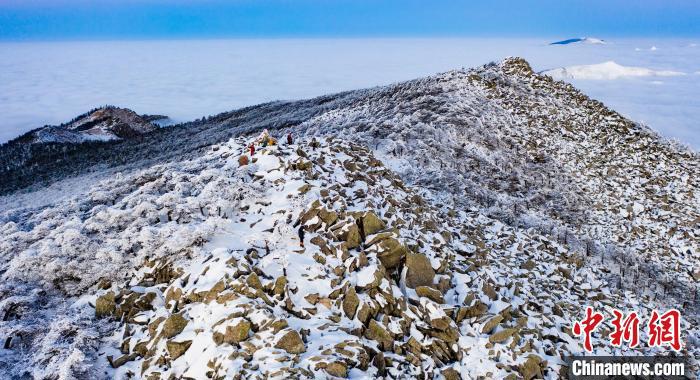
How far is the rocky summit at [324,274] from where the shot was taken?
344 inches

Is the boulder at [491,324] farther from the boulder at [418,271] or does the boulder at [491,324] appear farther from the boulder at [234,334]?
the boulder at [234,334]

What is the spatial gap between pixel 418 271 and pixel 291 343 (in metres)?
4.30

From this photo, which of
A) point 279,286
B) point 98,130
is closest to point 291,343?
point 279,286

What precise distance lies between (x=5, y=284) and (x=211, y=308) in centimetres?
675

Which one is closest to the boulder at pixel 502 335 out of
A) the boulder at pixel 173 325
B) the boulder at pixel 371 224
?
the boulder at pixel 371 224

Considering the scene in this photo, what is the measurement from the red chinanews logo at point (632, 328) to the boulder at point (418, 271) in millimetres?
5079

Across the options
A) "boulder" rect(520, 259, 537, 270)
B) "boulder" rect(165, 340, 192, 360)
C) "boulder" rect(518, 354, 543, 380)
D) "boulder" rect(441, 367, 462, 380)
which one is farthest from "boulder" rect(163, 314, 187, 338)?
"boulder" rect(520, 259, 537, 270)

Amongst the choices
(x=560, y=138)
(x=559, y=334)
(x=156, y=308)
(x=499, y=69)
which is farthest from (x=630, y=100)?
(x=156, y=308)

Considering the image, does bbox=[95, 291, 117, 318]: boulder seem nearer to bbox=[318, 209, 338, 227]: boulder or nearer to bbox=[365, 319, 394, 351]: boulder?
bbox=[318, 209, 338, 227]: boulder

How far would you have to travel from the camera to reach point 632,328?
13.6 metres

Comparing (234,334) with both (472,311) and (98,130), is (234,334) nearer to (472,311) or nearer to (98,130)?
(472,311)

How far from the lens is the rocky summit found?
8750 mm

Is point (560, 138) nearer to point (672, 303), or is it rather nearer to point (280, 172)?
point (672, 303)

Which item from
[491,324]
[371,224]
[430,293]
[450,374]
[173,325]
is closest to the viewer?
[450,374]
